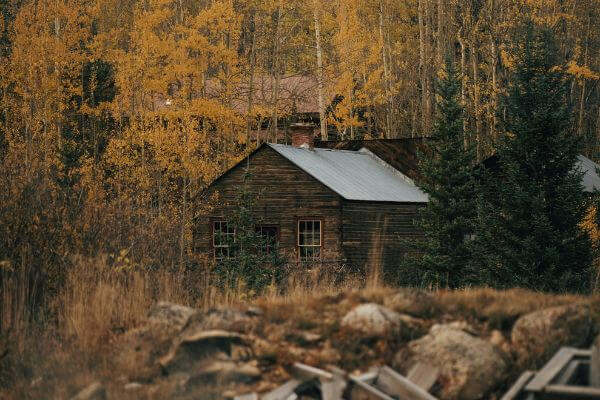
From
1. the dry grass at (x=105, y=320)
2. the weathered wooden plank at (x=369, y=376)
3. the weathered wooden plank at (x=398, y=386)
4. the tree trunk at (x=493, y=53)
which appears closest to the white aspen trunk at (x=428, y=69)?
the tree trunk at (x=493, y=53)

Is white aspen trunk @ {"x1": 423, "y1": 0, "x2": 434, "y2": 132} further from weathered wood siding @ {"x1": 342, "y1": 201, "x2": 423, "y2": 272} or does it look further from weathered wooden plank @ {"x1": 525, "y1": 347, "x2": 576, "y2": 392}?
weathered wooden plank @ {"x1": 525, "y1": 347, "x2": 576, "y2": 392}

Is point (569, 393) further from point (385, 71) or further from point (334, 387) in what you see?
point (385, 71)

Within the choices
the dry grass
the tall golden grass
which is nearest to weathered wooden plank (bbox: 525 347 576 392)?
the dry grass

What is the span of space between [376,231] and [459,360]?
22.0m

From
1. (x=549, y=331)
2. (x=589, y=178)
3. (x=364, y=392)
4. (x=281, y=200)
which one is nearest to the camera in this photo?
(x=364, y=392)

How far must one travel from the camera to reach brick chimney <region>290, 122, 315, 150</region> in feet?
113

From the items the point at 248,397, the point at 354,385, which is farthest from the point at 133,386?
the point at 354,385

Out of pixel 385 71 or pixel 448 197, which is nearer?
pixel 448 197

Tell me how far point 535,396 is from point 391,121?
3705 centimetres

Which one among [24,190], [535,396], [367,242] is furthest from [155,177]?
[535,396]

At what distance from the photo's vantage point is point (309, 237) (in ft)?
105

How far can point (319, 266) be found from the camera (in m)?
28.2

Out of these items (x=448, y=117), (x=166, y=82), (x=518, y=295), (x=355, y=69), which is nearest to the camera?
(x=518, y=295)

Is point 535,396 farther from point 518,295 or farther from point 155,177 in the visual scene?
point 155,177
